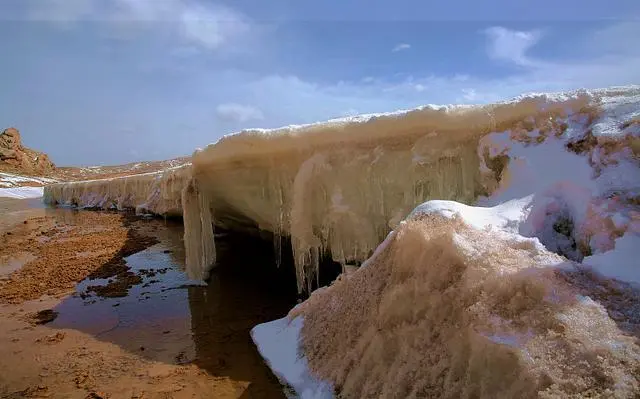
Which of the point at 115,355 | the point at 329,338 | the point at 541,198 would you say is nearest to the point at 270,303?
the point at 115,355

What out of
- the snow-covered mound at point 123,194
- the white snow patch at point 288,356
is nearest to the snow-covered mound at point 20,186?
the snow-covered mound at point 123,194

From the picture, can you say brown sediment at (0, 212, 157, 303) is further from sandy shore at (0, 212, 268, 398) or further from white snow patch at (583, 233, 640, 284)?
white snow patch at (583, 233, 640, 284)

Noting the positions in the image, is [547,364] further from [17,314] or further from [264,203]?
[17,314]

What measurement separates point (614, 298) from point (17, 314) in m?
6.97

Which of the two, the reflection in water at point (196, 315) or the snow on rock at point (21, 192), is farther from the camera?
the snow on rock at point (21, 192)

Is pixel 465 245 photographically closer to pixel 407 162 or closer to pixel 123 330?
pixel 407 162

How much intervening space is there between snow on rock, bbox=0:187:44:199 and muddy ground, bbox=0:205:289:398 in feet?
77.4

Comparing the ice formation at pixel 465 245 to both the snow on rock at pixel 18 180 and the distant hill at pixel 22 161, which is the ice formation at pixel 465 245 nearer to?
the distant hill at pixel 22 161

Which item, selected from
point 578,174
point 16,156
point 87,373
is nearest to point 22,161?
→ point 16,156

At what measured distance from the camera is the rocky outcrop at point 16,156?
35.0 m

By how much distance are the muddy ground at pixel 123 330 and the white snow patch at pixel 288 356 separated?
0.40 feet

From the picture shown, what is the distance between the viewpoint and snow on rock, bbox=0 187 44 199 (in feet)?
92.9

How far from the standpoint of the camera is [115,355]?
443cm

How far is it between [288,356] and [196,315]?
2.23 meters
